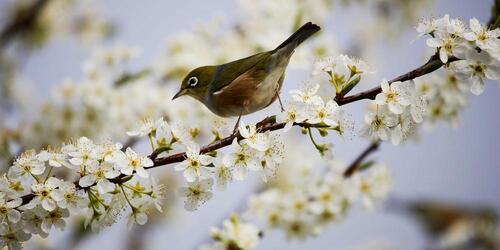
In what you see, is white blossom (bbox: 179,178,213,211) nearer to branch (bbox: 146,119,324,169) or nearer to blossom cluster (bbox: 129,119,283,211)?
blossom cluster (bbox: 129,119,283,211)

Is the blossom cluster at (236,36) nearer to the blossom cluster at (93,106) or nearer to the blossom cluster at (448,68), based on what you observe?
the blossom cluster at (93,106)

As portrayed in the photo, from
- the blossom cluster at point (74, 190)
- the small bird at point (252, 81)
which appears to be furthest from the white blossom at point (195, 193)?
the small bird at point (252, 81)

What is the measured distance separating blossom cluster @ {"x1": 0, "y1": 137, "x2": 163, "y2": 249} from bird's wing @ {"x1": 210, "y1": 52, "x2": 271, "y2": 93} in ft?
2.20

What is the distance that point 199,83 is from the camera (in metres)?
3.28

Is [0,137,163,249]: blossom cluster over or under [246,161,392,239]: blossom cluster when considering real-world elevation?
over

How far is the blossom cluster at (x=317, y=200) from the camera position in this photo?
424 centimetres

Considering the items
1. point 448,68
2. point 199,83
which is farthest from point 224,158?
point 448,68

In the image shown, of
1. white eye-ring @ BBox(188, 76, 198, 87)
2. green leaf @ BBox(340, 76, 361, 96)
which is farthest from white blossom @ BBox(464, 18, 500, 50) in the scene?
white eye-ring @ BBox(188, 76, 198, 87)

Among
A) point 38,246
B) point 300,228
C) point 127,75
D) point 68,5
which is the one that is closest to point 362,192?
point 300,228

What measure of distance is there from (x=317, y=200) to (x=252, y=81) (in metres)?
1.65

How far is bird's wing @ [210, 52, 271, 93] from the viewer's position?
9.43 ft

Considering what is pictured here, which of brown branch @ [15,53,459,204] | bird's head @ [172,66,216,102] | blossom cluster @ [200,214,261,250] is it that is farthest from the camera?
blossom cluster @ [200,214,261,250]

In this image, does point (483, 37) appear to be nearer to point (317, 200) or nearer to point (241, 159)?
point (241, 159)

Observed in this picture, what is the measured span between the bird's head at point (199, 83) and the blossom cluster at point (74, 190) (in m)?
0.78
